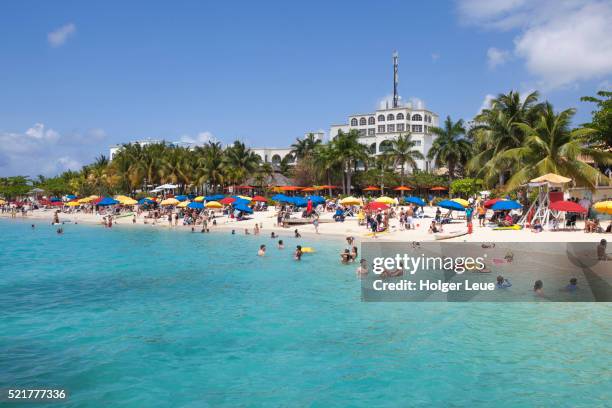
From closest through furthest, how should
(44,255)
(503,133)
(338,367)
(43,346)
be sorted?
(338,367) < (43,346) < (44,255) < (503,133)

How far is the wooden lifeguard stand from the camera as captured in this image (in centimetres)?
2666

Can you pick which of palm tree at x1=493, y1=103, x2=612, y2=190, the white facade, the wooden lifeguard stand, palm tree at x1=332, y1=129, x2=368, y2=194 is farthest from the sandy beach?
the white facade

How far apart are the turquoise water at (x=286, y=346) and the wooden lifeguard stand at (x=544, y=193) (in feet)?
44.2

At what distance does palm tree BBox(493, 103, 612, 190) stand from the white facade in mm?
57024

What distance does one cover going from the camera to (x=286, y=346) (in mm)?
11547

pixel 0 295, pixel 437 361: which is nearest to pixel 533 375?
pixel 437 361

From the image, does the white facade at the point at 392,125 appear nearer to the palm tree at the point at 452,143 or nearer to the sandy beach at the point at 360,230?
the palm tree at the point at 452,143

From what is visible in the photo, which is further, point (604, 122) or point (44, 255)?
point (604, 122)

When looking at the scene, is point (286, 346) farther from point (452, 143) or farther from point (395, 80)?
point (395, 80)

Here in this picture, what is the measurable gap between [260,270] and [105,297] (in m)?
6.69

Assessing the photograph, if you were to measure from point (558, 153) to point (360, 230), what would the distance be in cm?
1294

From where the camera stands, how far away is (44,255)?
89.2 feet

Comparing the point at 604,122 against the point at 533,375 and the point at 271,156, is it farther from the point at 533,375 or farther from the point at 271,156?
the point at 271,156

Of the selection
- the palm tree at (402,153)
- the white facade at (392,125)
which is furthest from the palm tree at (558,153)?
the white facade at (392,125)
